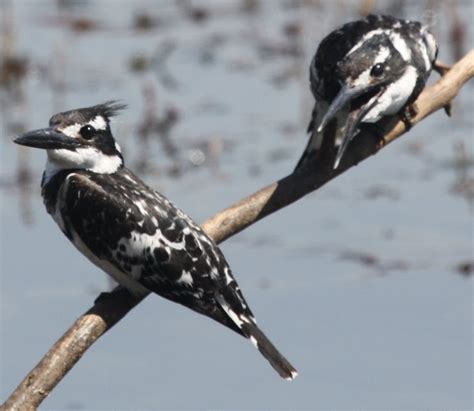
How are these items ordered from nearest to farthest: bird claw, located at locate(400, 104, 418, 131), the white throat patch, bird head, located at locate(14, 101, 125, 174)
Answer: bird head, located at locate(14, 101, 125, 174)
the white throat patch
bird claw, located at locate(400, 104, 418, 131)

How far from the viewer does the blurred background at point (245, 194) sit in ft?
22.7

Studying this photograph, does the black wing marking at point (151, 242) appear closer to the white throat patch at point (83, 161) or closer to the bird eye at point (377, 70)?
the white throat patch at point (83, 161)

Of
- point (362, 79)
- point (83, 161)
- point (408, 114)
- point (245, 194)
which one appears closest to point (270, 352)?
point (83, 161)

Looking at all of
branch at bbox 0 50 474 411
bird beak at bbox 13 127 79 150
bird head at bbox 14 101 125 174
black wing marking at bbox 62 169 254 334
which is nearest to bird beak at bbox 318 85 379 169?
branch at bbox 0 50 474 411

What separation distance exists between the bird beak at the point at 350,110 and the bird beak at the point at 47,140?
842mm

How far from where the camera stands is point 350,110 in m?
5.57

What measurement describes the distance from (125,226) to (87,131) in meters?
0.35

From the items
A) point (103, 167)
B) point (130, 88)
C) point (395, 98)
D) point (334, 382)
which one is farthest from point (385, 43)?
point (130, 88)

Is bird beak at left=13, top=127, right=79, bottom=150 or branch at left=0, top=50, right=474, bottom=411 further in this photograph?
bird beak at left=13, top=127, right=79, bottom=150

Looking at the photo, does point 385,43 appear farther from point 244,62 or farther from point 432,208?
point 244,62

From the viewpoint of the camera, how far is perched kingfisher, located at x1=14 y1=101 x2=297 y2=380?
203 inches

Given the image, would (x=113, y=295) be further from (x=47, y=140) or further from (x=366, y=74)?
(x=366, y=74)

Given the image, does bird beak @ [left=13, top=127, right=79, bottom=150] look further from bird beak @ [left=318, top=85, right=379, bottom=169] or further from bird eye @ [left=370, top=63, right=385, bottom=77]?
bird eye @ [left=370, top=63, right=385, bottom=77]

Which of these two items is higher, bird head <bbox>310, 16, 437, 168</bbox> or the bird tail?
bird head <bbox>310, 16, 437, 168</bbox>
